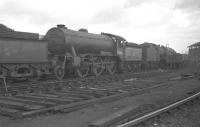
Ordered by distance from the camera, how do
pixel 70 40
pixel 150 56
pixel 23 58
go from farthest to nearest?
1. pixel 150 56
2. pixel 70 40
3. pixel 23 58

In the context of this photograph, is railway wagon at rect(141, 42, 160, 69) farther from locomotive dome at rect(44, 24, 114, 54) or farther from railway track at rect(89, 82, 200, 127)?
railway track at rect(89, 82, 200, 127)

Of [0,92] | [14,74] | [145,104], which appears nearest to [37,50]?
[14,74]

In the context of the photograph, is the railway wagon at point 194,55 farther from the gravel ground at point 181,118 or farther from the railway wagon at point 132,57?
the gravel ground at point 181,118

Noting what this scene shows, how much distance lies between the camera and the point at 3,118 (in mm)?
6508

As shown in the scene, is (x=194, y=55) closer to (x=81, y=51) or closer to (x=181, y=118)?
(x=81, y=51)

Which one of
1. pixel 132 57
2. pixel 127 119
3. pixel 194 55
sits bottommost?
pixel 127 119

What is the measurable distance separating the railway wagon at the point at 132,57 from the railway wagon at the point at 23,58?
1078 centimetres

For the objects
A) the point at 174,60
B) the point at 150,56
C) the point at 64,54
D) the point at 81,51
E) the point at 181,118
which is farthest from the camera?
the point at 174,60

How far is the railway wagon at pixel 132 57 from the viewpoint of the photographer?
83.1 ft

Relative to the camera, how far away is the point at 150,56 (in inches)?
1227

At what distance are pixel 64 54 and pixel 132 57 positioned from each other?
32.6ft

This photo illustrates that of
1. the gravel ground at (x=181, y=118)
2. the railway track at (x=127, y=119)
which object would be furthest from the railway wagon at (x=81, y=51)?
the railway track at (x=127, y=119)

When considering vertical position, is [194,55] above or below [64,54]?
above

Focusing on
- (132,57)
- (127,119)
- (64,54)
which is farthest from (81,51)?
(127,119)
